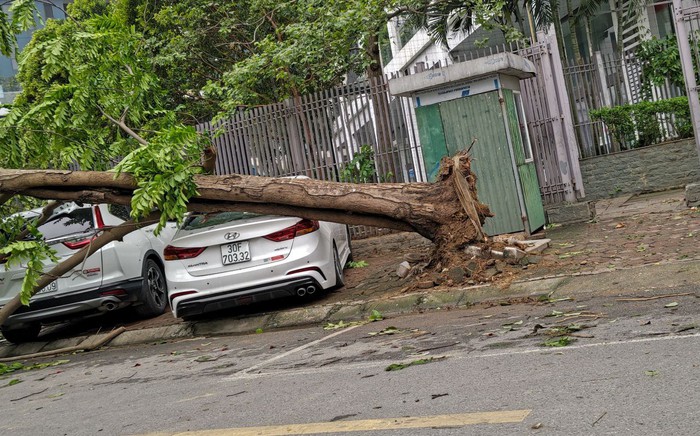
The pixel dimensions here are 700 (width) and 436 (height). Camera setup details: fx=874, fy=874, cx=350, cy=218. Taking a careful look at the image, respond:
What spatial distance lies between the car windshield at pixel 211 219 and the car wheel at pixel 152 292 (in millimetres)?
1164

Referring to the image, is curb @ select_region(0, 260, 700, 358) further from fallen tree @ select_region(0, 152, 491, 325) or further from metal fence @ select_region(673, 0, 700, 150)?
metal fence @ select_region(673, 0, 700, 150)

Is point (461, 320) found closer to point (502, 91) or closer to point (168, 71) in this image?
point (502, 91)

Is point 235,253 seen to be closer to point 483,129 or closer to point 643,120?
point 483,129

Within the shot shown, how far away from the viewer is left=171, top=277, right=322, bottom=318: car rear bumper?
32.6ft

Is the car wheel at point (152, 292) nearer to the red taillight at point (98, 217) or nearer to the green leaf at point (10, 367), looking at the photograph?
the red taillight at point (98, 217)

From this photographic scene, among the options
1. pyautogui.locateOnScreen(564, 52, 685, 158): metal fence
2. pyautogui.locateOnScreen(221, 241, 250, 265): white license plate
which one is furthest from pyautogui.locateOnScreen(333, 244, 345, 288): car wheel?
pyautogui.locateOnScreen(564, 52, 685, 158): metal fence

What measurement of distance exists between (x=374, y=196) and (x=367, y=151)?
4793mm

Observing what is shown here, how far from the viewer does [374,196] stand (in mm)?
10172

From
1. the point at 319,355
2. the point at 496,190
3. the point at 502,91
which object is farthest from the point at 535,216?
the point at 319,355

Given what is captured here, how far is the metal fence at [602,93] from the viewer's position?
16750 mm

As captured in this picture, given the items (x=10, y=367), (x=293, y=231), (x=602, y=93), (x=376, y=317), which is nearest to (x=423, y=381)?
(x=376, y=317)

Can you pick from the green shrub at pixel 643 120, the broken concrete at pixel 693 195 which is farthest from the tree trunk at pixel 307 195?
the green shrub at pixel 643 120

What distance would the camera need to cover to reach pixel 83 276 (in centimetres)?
1101

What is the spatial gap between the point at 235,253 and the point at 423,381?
15.5 ft
